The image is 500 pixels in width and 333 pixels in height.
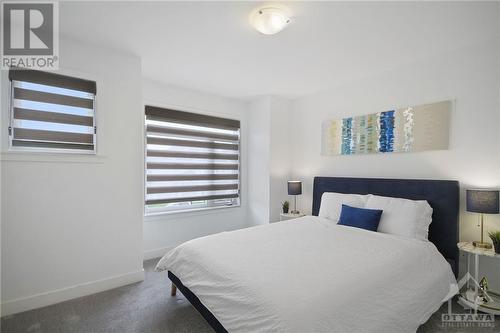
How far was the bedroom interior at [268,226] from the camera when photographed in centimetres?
173

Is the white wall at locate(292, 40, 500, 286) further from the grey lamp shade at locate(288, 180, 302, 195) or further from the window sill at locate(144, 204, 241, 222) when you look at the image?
the window sill at locate(144, 204, 241, 222)

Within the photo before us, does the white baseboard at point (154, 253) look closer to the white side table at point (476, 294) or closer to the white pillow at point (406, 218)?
the white pillow at point (406, 218)

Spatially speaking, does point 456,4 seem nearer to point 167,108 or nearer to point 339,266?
point 339,266

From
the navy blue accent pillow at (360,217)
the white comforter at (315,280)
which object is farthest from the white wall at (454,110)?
the white comforter at (315,280)

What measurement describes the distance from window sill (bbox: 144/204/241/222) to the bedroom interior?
0.69ft

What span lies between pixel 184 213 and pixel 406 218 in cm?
299

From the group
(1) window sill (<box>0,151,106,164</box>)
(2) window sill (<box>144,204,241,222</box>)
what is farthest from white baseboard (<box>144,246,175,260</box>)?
(1) window sill (<box>0,151,106,164</box>)

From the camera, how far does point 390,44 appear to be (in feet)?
7.86

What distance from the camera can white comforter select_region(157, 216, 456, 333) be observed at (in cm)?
130

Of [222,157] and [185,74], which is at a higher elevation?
[185,74]

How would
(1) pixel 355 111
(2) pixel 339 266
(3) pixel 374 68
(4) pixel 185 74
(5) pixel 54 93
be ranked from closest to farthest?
(2) pixel 339 266
(5) pixel 54 93
(3) pixel 374 68
(4) pixel 185 74
(1) pixel 355 111

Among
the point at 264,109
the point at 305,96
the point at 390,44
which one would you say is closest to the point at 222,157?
the point at 264,109

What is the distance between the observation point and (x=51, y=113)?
2.30m

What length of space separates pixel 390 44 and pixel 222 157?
286cm
